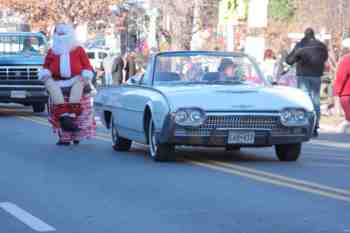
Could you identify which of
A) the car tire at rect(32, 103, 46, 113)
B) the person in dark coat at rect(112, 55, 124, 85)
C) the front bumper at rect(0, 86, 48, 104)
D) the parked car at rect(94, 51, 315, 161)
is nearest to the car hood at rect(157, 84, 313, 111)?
the parked car at rect(94, 51, 315, 161)

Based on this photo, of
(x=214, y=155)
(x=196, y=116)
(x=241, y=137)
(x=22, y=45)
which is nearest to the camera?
(x=196, y=116)

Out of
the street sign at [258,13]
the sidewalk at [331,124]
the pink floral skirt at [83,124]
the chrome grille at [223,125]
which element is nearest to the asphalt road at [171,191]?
the pink floral skirt at [83,124]

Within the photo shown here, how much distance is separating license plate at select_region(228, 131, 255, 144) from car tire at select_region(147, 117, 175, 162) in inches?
31.0

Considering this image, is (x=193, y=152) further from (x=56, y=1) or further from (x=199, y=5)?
(x=56, y=1)

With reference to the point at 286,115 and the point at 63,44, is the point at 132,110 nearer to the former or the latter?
the point at 286,115

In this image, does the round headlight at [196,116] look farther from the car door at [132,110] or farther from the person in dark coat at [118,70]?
the person in dark coat at [118,70]

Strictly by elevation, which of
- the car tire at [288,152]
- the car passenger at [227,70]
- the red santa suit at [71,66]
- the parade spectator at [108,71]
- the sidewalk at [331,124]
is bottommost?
the parade spectator at [108,71]

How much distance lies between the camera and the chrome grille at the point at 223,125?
537 inches

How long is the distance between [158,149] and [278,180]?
2.28 meters

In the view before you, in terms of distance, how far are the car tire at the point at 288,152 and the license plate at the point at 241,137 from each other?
0.84 meters

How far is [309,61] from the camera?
21.1 m

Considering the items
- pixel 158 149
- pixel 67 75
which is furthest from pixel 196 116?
pixel 67 75

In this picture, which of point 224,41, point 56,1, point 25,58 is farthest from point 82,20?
point 25,58

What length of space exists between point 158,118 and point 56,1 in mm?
34923
